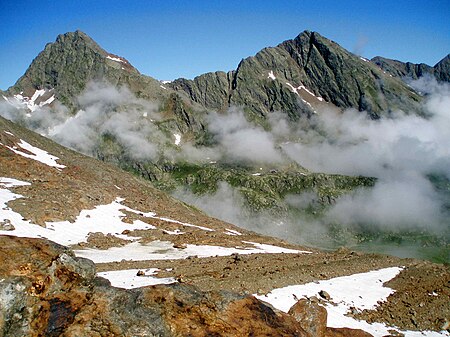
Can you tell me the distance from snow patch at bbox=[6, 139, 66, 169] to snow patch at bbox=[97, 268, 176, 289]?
46702 mm

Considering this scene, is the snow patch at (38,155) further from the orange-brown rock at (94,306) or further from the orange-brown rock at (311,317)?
the orange-brown rock at (311,317)

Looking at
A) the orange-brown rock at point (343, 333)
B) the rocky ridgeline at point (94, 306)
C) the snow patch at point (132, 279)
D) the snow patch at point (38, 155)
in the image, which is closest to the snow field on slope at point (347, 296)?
the orange-brown rock at point (343, 333)

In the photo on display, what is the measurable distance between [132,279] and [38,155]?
2175 inches

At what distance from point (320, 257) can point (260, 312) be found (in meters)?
29.2

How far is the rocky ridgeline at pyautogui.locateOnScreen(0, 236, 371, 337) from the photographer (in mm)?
8602

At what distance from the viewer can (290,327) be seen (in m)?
10.9

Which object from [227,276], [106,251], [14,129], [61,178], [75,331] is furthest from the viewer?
[14,129]

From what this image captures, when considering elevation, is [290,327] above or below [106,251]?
above

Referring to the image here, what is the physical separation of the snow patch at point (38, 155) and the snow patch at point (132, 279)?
46.7 meters

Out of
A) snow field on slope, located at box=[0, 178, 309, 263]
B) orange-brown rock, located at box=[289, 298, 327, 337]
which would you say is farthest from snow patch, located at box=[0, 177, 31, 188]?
orange-brown rock, located at box=[289, 298, 327, 337]

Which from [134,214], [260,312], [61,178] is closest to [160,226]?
[134,214]

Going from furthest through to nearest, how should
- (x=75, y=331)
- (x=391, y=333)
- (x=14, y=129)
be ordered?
(x=14, y=129), (x=391, y=333), (x=75, y=331)

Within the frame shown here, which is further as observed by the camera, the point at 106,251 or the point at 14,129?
the point at 14,129

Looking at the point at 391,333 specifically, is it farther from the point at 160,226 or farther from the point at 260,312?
the point at 160,226
